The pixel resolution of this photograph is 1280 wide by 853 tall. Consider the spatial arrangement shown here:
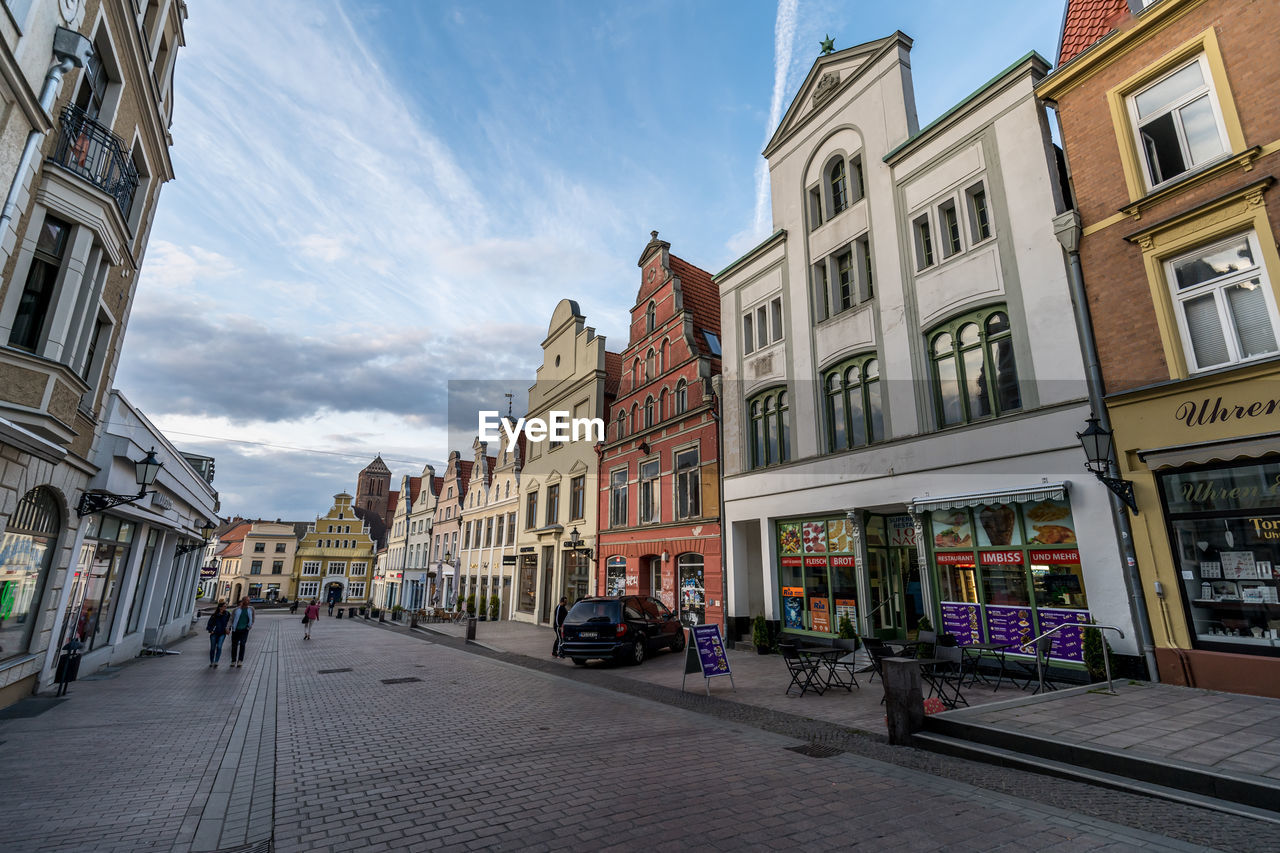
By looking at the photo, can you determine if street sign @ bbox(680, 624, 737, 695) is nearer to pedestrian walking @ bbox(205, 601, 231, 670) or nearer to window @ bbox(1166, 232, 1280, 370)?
window @ bbox(1166, 232, 1280, 370)

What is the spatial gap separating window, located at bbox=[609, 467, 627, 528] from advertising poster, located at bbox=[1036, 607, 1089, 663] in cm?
1689

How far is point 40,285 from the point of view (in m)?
9.20

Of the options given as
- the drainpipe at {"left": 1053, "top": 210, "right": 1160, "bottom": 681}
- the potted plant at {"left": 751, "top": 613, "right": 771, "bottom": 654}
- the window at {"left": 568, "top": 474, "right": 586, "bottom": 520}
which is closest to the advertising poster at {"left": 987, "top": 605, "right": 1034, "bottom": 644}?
the drainpipe at {"left": 1053, "top": 210, "right": 1160, "bottom": 681}

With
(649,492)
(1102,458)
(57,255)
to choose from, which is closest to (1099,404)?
(1102,458)

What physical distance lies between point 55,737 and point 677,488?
57.3 feet

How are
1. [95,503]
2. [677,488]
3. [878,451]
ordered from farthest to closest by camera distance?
1. [677,488]
2. [878,451]
3. [95,503]

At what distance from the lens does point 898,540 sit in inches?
587

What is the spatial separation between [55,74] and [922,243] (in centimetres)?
1648

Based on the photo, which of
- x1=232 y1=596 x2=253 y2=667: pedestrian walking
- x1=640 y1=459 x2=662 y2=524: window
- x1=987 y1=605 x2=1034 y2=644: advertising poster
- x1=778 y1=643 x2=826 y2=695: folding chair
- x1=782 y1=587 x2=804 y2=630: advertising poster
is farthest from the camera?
x1=640 y1=459 x2=662 y2=524: window

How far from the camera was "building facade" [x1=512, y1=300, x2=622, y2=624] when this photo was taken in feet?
95.8

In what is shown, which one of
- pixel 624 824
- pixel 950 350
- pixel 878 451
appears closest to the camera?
pixel 624 824

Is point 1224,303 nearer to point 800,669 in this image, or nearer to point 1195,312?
point 1195,312

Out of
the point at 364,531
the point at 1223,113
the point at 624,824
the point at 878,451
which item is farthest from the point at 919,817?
the point at 364,531

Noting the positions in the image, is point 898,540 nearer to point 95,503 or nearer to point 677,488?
point 677,488
